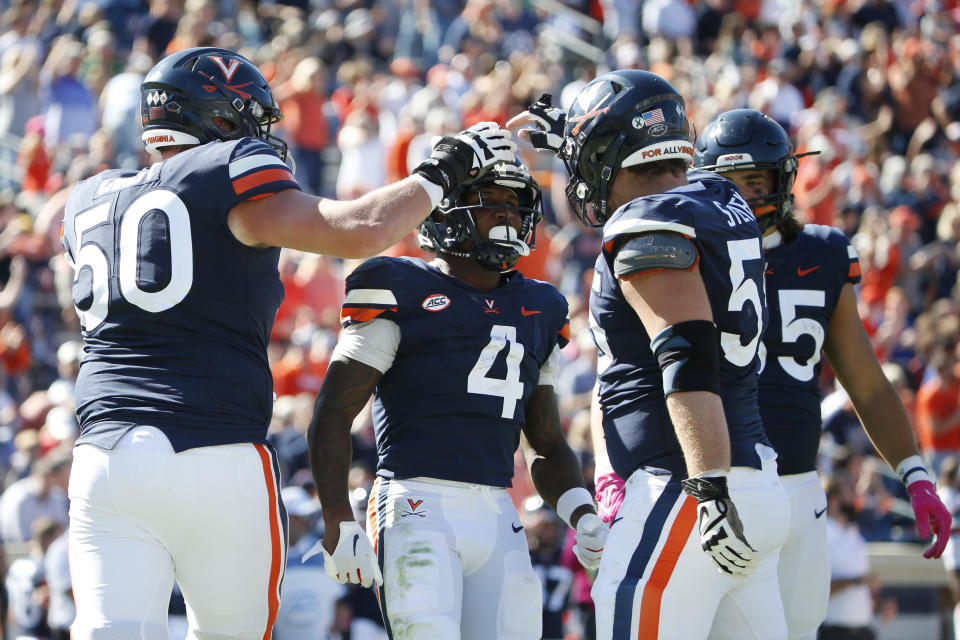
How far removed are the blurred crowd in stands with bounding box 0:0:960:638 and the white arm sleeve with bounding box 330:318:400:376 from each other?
11.9 ft

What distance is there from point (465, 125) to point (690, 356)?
9.04 meters

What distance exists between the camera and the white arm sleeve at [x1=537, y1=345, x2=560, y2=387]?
4.36 m

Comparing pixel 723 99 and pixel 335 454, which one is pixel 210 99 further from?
pixel 723 99

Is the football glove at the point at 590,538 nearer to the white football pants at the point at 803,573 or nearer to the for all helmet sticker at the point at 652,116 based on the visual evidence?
the white football pants at the point at 803,573

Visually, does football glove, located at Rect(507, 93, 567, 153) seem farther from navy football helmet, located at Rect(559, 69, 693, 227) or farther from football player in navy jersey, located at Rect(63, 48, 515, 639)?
football player in navy jersey, located at Rect(63, 48, 515, 639)

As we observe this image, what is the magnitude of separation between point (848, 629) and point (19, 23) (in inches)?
380

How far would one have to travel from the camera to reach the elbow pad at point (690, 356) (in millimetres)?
3398

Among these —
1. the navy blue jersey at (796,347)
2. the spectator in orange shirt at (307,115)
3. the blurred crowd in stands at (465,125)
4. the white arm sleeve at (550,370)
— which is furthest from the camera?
the spectator in orange shirt at (307,115)

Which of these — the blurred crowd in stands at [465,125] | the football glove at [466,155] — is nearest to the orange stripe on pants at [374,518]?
the football glove at [466,155]

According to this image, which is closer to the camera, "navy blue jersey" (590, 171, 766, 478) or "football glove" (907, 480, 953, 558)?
"navy blue jersey" (590, 171, 766, 478)

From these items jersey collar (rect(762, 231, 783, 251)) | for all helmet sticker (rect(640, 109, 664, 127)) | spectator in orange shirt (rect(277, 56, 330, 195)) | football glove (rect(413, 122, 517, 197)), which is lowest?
jersey collar (rect(762, 231, 783, 251))

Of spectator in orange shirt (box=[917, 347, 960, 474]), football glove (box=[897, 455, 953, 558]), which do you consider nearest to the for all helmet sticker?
football glove (box=[897, 455, 953, 558])

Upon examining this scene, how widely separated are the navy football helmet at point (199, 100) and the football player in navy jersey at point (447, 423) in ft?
1.96

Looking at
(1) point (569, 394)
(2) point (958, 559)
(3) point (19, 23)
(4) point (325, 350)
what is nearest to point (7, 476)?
(4) point (325, 350)
